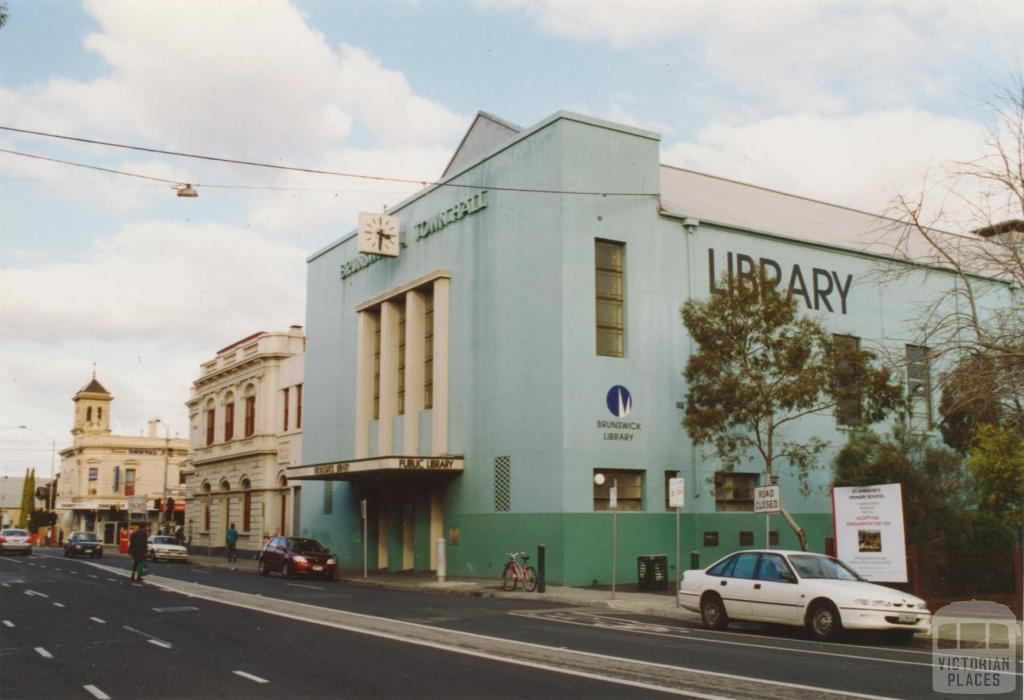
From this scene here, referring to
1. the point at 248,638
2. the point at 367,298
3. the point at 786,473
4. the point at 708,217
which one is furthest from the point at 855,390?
the point at 367,298

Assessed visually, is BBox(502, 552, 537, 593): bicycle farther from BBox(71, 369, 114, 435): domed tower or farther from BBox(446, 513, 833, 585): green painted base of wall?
BBox(71, 369, 114, 435): domed tower

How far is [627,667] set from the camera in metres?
11.8

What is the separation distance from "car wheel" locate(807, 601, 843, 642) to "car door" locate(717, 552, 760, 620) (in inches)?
50.5

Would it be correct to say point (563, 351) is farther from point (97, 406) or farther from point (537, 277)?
point (97, 406)

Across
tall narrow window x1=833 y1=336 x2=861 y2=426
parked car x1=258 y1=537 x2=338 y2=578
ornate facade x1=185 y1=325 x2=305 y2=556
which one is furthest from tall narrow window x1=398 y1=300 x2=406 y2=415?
tall narrow window x1=833 y1=336 x2=861 y2=426

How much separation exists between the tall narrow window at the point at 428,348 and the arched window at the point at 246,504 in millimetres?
21947

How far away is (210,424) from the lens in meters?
61.7

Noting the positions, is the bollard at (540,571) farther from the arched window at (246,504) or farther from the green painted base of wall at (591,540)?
the arched window at (246,504)

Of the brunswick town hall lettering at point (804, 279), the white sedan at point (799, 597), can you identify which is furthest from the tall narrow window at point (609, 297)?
the white sedan at point (799, 597)

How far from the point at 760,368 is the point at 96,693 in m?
18.4

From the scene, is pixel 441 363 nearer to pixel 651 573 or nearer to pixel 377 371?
pixel 377 371

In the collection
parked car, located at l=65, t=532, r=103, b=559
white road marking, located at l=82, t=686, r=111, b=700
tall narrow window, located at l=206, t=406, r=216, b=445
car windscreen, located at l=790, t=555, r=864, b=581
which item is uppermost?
tall narrow window, located at l=206, t=406, r=216, b=445

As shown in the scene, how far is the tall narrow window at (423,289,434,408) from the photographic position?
115ft

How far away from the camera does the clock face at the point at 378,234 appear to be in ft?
119
